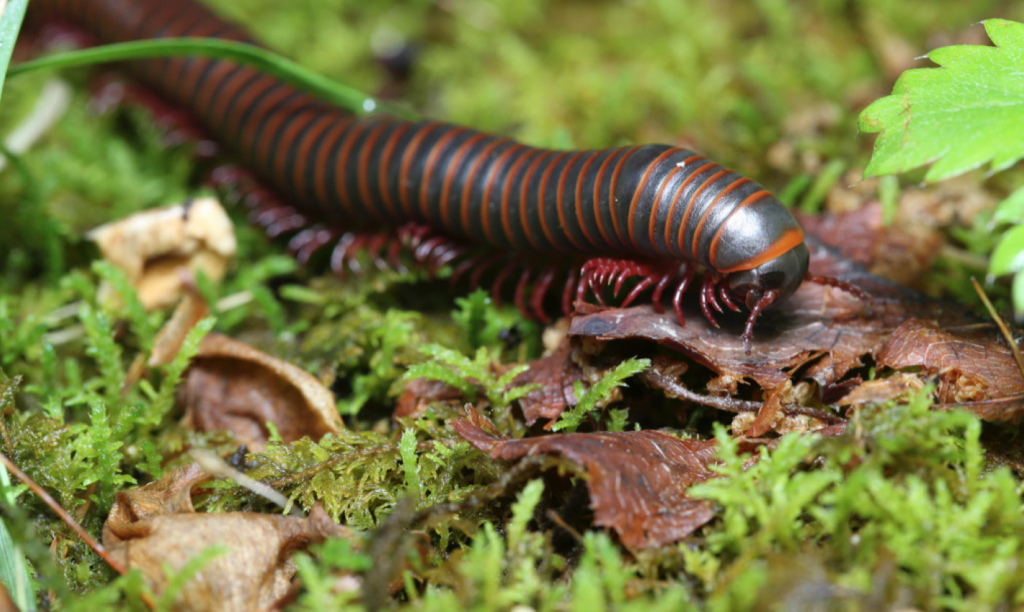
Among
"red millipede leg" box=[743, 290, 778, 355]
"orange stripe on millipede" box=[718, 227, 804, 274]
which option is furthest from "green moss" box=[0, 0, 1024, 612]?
"orange stripe on millipede" box=[718, 227, 804, 274]

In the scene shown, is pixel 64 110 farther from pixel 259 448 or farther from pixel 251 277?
pixel 259 448

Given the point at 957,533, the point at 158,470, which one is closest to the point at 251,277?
the point at 158,470

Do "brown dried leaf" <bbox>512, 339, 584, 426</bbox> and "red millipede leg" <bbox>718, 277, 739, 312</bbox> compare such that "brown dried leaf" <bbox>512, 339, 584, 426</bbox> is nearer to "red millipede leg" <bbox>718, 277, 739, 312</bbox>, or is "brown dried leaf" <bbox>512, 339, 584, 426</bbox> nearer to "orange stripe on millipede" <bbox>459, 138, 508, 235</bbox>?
"red millipede leg" <bbox>718, 277, 739, 312</bbox>

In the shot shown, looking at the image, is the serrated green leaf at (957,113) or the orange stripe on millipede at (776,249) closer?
the serrated green leaf at (957,113)

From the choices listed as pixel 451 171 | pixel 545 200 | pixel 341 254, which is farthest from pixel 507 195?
pixel 341 254

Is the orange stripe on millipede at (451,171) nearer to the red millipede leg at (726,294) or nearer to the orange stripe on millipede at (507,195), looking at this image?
the orange stripe on millipede at (507,195)

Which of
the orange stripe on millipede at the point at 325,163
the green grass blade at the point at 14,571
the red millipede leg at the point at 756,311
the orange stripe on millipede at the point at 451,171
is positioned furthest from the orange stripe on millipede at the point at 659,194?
the green grass blade at the point at 14,571

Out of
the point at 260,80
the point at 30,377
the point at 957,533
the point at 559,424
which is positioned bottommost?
the point at 957,533
